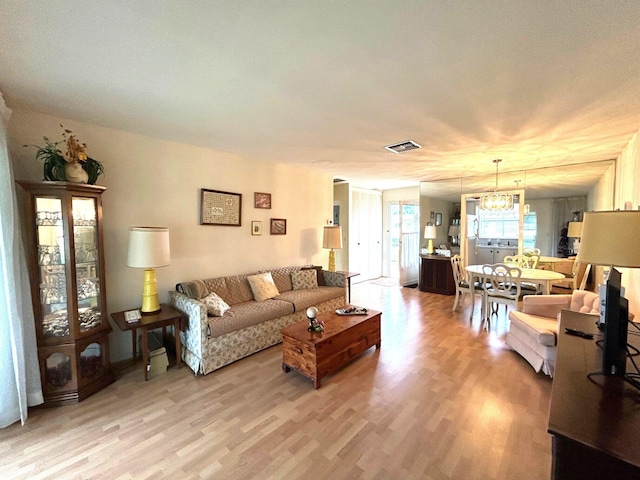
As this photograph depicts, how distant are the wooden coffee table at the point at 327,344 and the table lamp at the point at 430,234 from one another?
12.3ft

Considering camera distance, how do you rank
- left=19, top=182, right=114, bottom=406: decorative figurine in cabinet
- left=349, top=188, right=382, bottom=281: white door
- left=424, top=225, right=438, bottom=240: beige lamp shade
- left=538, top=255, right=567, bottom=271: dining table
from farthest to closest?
left=349, top=188, right=382, bottom=281: white door → left=424, top=225, right=438, bottom=240: beige lamp shade → left=538, top=255, right=567, bottom=271: dining table → left=19, top=182, right=114, bottom=406: decorative figurine in cabinet

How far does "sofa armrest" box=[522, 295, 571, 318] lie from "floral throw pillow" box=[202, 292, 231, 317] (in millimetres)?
3430

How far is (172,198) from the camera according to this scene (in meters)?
3.29

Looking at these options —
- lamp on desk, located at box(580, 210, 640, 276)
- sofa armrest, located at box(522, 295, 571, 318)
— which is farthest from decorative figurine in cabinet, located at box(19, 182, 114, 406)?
sofa armrest, located at box(522, 295, 571, 318)

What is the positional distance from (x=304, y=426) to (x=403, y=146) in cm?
313

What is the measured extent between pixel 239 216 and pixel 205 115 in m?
1.66

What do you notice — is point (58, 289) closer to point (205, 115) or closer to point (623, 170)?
point (205, 115)

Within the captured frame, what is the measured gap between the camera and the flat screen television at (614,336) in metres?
1.25

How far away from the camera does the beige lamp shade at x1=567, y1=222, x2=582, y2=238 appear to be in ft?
15.1

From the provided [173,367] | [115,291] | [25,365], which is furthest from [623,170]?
[25,365]

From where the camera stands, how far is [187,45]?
154 cm

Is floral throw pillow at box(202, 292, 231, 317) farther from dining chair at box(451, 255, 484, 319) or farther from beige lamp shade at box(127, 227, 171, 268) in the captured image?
dining chair at box(451, 255, 484, 319)

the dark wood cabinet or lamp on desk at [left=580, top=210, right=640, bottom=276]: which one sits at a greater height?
lamp on desk at [left=580, top=210, right=640, bottom=276]

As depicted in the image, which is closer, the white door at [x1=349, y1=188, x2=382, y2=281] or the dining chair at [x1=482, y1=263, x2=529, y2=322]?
the dining chair at [x1=482, y1=263, x2=529, y2=322]
